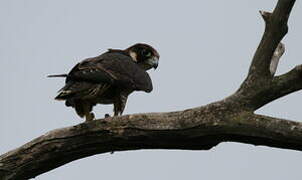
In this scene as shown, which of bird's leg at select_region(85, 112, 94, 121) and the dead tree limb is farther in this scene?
bird's leg at select_region(85, 112, 94, 121)

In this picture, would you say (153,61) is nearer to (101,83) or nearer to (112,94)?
(112,94)

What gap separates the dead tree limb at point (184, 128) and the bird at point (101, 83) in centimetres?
94

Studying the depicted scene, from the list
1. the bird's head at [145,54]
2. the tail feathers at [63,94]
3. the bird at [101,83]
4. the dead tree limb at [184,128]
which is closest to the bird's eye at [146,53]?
the bird's head at [145,54]

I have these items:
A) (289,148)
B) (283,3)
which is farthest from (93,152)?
(283,3)

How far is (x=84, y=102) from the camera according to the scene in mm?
5051

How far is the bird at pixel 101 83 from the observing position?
4.55 metres

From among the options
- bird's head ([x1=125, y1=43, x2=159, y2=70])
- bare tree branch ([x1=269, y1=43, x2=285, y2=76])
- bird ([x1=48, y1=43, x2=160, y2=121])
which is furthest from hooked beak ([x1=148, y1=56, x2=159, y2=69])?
bare tree branch ([x1=269, y1=43, x2=285, y2=76])

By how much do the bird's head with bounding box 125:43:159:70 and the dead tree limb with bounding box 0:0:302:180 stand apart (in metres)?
3.20

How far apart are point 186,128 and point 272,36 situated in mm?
914

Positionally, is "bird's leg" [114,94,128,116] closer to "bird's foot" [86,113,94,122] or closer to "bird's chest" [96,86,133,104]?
"bird's chest" [96,86,133,104]

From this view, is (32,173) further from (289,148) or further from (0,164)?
(289,148)

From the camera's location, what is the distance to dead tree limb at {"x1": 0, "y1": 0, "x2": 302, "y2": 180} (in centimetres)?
334

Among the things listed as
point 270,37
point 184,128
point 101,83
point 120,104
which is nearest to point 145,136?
point 184,128

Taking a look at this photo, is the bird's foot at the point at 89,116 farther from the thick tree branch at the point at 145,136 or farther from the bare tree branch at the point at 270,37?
the bare tree branch at the point at 270,37
